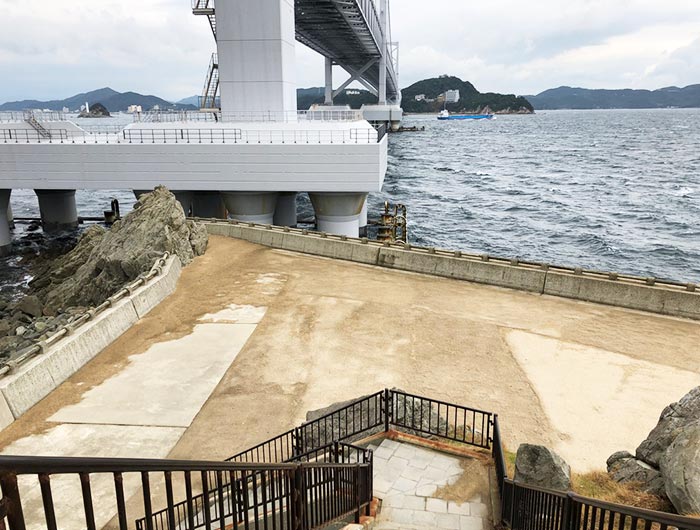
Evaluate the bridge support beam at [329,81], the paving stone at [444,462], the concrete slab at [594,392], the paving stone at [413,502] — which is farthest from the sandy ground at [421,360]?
the bridge support beam at [329,81]

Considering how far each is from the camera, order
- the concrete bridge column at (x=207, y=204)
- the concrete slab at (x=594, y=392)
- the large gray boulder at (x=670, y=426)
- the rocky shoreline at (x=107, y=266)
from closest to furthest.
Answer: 1. the large gray boulder at (x=670, y=426)
2. the concrete slab at (x=594, y=392)
3. the rocky shoreline at (x=107, y=266)
4. the concrete bridge column at (x=207, y=204)

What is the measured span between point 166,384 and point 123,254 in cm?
1066

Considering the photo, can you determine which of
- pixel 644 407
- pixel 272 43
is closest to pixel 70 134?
pixel 272 43

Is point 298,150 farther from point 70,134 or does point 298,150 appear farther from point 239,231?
point 70,134

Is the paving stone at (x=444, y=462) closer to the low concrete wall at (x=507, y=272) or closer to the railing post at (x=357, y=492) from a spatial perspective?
the railing post at (x=357, y=492)

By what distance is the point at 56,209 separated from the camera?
39781mm

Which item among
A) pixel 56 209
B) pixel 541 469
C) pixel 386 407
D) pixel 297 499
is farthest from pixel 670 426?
pixel 56 209

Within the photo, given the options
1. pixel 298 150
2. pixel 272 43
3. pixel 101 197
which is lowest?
pixel 101 197

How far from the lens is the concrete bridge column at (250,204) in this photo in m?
31.3

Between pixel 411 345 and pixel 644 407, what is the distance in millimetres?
5490

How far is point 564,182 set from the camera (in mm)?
66000

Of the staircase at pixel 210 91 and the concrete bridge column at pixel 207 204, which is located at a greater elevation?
the staircase at pixel 210 91

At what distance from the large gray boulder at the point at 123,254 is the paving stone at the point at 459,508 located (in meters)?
15.5

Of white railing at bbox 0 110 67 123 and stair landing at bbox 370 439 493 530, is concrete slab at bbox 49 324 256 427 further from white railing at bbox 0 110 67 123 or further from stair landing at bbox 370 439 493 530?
white railing at bbox 0 110 67 123
